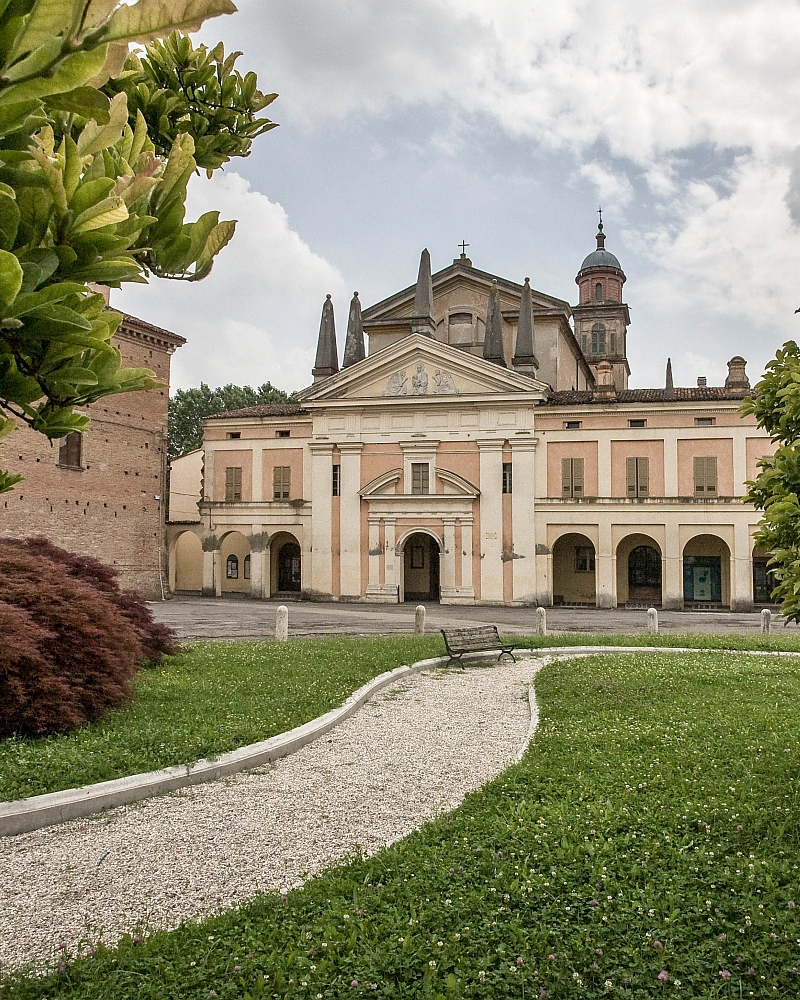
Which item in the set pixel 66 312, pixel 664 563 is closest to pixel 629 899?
pixel 66 312

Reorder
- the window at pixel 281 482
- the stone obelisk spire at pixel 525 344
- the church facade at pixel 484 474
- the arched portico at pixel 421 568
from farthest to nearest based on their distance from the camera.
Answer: the window at pixel 281 482
the arched portico at pixel 421 568
the stone obelisk spire at pixel 525 344
the church facade at pixel 484 474

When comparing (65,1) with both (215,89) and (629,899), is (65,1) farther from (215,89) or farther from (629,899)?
(629,899)

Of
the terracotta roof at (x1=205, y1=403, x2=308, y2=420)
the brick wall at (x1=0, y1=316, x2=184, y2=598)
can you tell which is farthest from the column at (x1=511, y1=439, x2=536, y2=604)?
the brick wall at (x1=0, y1=316, x2=184, y2=598)

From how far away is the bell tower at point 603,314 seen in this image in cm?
5788

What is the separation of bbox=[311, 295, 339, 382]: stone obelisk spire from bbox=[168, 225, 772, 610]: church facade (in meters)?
0.09

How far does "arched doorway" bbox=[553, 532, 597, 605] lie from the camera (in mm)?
37812

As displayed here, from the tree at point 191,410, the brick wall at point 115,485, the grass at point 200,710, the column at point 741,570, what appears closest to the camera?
the grass at point 200,710

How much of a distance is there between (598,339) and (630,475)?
25.7m

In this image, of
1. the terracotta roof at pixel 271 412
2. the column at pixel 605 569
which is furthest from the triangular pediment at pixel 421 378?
the column at pixel 605 569

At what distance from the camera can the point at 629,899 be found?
491 centimetres

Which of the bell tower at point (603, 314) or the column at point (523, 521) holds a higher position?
the bell tower at point (603, 314)

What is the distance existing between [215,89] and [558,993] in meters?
4.43

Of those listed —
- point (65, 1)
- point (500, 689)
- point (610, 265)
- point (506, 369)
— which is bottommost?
point (500, 689)

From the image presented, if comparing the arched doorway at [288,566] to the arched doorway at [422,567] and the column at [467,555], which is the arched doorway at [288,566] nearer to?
the arched doorway at [422,567]
